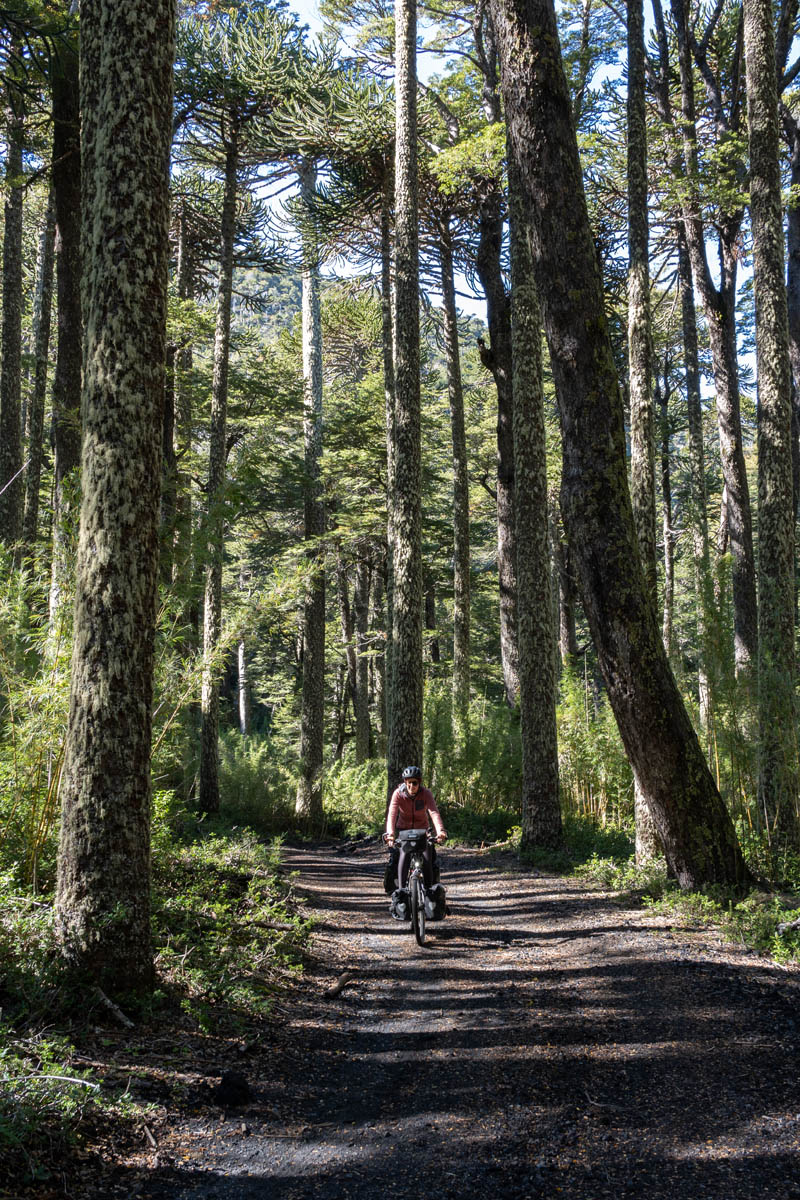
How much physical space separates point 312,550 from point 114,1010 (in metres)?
15.4

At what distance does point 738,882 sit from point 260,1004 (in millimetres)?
4171

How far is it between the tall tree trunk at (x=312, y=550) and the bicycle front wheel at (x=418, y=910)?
11.4m

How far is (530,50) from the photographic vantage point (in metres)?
6.60

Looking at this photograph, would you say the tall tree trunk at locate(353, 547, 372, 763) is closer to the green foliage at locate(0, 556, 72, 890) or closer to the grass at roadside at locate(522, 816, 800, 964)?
the grass at roadside at locate(522, 816, 800, 964)

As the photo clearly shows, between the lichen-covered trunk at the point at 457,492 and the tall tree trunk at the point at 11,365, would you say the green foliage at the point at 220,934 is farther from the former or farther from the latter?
the lichen-covered trunk at the point at 457,492

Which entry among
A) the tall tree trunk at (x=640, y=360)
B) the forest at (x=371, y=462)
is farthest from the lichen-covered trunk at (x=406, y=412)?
the tall tree trunk at (x=640, y=360)

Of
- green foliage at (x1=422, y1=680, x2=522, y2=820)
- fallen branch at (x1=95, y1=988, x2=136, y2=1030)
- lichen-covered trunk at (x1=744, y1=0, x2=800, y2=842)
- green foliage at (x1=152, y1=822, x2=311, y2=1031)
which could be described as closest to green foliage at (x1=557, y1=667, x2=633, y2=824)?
green foliage at (x1=422, y1=680, x2=522, y2=820)

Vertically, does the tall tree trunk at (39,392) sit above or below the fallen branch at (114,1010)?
above

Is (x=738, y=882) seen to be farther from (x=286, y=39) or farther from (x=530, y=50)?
(x=286, y=39)

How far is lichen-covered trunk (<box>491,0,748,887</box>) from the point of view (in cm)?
664

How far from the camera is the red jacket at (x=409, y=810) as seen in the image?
25.5 ft

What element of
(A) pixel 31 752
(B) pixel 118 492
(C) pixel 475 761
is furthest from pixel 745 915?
(C) pixel 475 761

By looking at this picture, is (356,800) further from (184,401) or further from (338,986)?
(338,986)

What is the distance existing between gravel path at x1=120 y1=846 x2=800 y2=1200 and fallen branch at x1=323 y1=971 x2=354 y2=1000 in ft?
0.33
